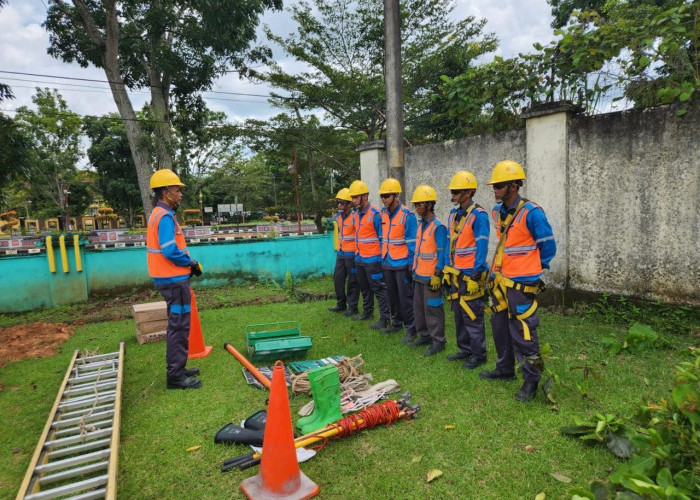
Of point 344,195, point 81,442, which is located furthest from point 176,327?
point 344,195

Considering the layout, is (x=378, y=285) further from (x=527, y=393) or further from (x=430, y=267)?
(x=527, y=393)

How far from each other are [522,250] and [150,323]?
16.5 feet

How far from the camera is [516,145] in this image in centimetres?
659

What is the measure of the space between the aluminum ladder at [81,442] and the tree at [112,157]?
83.8 ft

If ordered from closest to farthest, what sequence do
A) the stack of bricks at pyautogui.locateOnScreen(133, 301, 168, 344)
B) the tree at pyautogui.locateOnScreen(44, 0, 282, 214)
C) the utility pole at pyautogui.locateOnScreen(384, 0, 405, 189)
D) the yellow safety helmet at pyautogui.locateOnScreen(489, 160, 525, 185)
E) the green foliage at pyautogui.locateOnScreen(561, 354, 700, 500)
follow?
the green foliage at pyautogui.locateOnScreen(561, 354, 700, 500)
the yellow safety helmet at pyautogui.locateOnScreen(489, 160, 525, 185)
the stack of bricks at pyautogui.locateOnScreen(133, 301, 168, 344)
the utility pole at pyautogui.locateOnScreen(384, 0, 405, 189)
the tree at pyautogui.locateOnScreen(44, 0, 282, 214)

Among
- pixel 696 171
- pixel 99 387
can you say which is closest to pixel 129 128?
pixel 99 387

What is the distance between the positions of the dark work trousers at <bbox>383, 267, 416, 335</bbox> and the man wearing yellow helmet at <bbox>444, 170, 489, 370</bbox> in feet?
3.40

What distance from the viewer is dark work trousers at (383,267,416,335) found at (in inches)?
219

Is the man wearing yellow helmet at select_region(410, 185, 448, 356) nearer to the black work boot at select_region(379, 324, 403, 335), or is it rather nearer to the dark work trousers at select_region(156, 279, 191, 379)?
the black work boot at select_region(379, 324, 403, 335)

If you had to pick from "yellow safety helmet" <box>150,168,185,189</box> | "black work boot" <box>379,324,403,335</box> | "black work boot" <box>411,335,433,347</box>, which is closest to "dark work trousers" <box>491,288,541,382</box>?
"black work boot" <box>411,335,433,347</box>

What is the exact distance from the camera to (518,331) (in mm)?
3664

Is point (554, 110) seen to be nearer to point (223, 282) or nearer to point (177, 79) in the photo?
point (223, 282)

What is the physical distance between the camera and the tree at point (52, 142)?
24.4 meters

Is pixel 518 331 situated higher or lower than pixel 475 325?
higher
